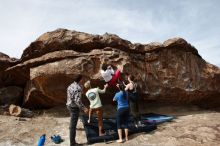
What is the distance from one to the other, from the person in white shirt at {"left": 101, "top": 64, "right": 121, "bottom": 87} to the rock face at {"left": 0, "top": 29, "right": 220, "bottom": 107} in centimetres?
87

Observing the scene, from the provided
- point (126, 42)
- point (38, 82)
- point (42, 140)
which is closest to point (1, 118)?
point (38, 82)

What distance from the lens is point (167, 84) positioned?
15875mm

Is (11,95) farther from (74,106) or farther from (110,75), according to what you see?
(74,106)

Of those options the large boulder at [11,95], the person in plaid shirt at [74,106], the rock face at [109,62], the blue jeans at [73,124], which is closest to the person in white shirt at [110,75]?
the rock face at [109,62]

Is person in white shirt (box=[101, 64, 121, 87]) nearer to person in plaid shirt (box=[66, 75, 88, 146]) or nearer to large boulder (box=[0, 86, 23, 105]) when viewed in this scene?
person in plaid shirt (box=[66, 75, 88, 146])

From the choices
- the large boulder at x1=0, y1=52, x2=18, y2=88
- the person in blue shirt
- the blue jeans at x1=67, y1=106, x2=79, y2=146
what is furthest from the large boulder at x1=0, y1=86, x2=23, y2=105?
the person in blue shirt

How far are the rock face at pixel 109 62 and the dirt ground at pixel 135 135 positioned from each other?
128 centimetres

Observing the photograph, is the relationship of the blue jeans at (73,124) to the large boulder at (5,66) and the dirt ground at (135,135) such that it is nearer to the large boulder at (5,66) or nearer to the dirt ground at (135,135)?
the dirt ground at (135,135)

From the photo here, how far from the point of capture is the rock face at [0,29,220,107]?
1479 centimetres

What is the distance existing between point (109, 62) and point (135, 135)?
4.11 m

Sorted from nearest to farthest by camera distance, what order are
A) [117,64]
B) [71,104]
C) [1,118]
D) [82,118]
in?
[71,104] < [82,118] < [1,118] < [117,64]

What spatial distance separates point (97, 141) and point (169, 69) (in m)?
6.25

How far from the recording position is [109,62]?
1480 centimetres

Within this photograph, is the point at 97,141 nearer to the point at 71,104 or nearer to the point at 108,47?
the point at 71,104
